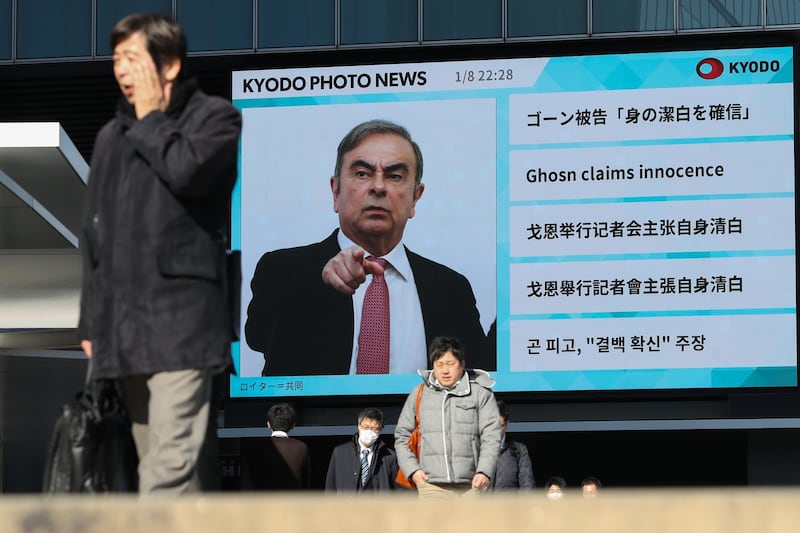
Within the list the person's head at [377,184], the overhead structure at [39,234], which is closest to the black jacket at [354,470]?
the overhead structure at [39,234]

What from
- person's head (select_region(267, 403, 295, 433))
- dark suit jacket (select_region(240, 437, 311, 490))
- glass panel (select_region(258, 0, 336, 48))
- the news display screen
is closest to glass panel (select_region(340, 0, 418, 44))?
glass panel (select_region(258, 0, 336, 48))

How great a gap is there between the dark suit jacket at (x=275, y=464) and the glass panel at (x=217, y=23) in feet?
32.5

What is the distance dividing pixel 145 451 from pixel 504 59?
12.5 m

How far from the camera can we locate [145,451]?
4.53 meters

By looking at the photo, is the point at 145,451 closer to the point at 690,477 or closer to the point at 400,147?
the point at 400,147

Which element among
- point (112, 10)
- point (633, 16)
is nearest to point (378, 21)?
point (633, 16)

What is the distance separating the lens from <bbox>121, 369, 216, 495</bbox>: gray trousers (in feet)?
14.0

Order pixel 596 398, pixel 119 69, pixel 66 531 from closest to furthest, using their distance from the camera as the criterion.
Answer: pixel 66 531 → pixel 119 69 → pixel 596 398

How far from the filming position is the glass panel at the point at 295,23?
1845cm

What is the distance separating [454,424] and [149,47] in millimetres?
4160

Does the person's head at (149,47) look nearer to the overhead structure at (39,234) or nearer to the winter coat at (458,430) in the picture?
the winter coat at (458,430)

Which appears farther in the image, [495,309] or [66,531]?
[495,309]

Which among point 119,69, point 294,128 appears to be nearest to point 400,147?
point 294,128

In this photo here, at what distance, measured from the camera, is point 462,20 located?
1820cm
